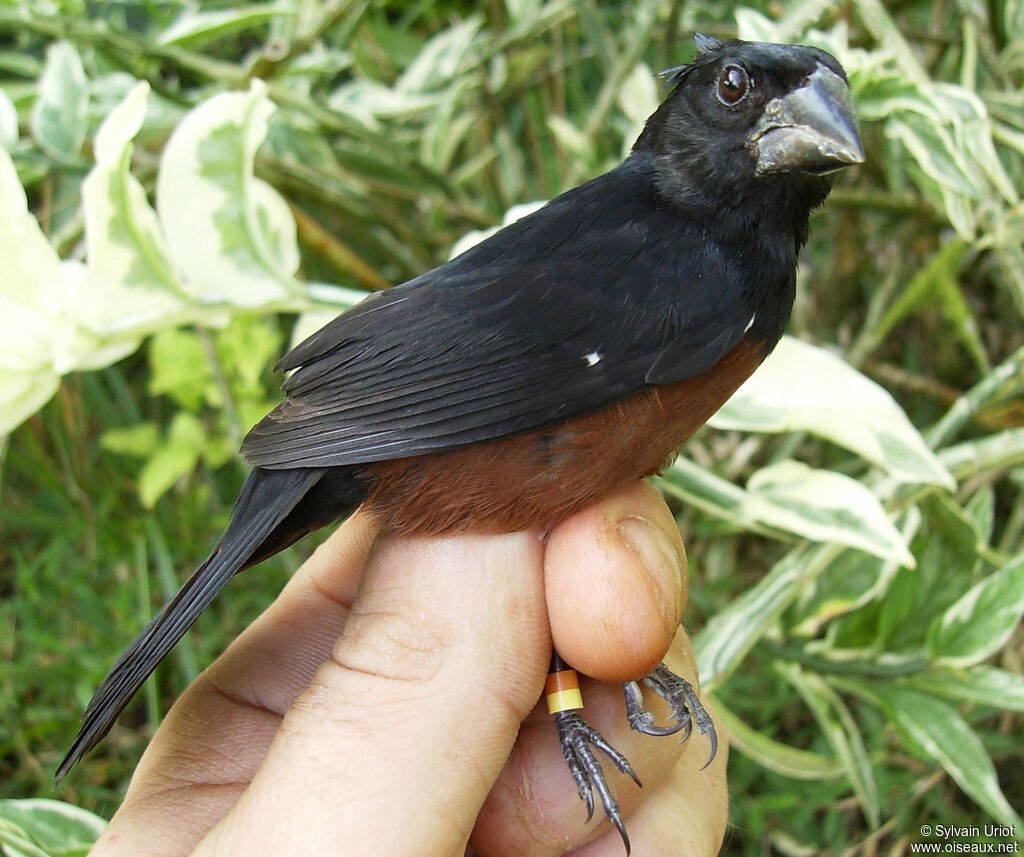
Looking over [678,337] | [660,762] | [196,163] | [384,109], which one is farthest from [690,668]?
[384,109]

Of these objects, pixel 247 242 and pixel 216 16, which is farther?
pixel 216 16

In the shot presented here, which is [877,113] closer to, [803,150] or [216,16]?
[803,150]

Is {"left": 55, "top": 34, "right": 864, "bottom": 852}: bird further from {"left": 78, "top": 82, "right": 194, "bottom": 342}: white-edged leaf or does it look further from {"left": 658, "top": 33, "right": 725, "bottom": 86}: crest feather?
{"left": 78, "top": 82, "right": 194, "bottom": 342}: white-edged leaf

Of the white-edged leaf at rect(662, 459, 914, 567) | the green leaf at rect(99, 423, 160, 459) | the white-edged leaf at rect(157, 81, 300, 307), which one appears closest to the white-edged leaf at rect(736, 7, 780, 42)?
the white-edged leaf at rect(662, 459, 914, 567)

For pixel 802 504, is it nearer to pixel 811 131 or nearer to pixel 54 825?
pixel 811 131

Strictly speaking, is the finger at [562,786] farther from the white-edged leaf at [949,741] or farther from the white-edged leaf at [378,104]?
the white-edged leaf at [378,104]

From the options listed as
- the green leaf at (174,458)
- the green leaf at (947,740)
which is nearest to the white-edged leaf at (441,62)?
the green leaf at (174,458)
